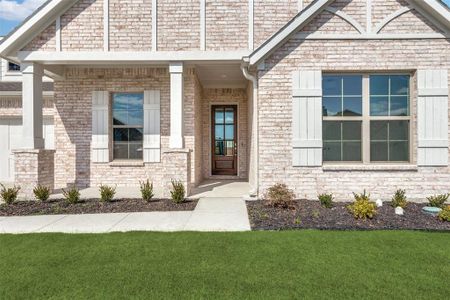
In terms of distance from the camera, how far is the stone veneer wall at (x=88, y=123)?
882cm

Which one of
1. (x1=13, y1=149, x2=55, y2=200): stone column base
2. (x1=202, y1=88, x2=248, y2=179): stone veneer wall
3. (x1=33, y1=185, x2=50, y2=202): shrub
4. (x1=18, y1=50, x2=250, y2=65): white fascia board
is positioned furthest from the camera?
(x1=202, y1=88, x2=248, y2=179): stone veneer wall

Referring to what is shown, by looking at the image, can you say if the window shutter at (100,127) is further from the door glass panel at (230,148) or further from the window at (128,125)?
the door glass panel at (230,148)

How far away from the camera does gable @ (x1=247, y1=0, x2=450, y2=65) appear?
650 cm

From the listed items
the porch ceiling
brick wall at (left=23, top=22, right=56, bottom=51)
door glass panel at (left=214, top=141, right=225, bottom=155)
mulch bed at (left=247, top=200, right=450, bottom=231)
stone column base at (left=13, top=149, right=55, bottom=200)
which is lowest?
mulch bed at (left=247, top=200, right=450, bottom=231)

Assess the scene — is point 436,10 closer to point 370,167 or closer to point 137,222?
point 370,167

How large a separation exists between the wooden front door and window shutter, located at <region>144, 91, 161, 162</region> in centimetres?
279

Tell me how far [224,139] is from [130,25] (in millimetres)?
5333

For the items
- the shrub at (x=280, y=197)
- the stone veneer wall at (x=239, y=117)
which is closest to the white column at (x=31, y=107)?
the stone veneer wall at (x=239, y=117)

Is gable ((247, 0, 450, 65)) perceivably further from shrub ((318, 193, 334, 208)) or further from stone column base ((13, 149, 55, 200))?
stone column base ((13, 149, 55, 200))

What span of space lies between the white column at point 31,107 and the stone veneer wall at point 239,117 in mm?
5333

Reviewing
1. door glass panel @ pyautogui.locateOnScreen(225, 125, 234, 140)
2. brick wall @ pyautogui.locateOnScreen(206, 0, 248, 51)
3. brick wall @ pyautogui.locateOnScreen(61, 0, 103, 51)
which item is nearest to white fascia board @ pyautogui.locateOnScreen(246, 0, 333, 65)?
brick wall @ pyautogui.locateOnScreen(206, 0, 248, 51)

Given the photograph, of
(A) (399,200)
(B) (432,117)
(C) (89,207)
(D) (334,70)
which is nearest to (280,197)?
(A) (399,200)

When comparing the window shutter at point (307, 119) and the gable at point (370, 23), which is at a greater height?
the gable at point (370, 23)

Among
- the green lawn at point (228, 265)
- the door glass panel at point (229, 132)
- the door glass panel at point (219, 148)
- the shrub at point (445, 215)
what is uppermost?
the door glass panel at point (229, 132)
